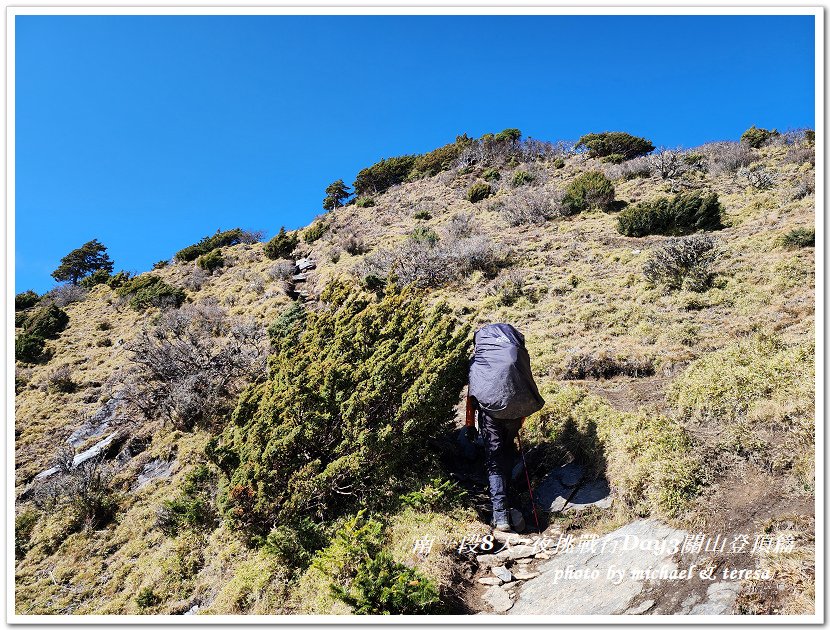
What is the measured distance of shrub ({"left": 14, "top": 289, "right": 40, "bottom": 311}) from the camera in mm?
22373

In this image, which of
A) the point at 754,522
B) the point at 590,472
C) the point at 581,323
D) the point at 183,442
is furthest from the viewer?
the point at 581,323

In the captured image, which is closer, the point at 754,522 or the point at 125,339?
the point at 754,522

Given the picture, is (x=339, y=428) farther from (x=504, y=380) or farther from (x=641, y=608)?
(x=641, y=608)

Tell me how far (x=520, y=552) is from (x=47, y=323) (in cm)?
2100

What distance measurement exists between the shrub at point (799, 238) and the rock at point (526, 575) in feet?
34.4

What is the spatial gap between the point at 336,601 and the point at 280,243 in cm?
2057

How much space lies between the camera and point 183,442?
7914 mm

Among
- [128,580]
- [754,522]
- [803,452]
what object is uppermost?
[803,452]

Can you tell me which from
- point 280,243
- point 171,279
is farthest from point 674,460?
point 171,279

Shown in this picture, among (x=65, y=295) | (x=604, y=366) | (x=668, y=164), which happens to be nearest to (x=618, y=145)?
(x=668, y=164)

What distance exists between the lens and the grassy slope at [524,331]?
5188 millimetres

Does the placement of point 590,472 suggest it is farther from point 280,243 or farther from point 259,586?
point 280,243

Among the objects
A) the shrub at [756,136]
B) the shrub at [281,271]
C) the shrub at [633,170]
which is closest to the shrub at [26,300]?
the shrub at [281,271]

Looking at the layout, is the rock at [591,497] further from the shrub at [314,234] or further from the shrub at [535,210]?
the shrub at [314,234]
